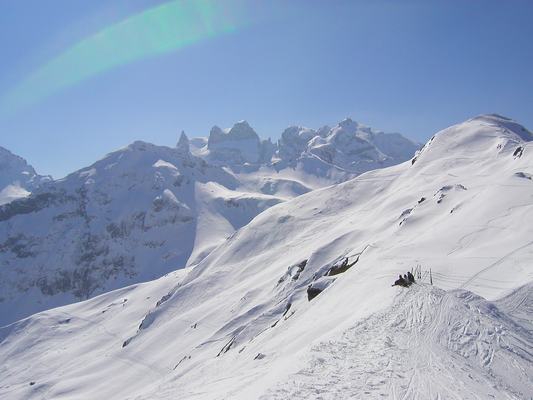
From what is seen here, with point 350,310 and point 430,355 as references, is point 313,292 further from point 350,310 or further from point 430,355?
point 430,355

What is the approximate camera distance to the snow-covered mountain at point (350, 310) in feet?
43.9

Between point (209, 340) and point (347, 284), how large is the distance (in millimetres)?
38656

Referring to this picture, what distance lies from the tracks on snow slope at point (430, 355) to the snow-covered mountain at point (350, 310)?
0.18 ft

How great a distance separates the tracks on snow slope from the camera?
11625mm

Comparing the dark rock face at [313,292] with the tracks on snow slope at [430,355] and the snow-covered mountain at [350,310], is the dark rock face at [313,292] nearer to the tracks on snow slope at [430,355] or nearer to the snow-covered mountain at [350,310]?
the snow-covered mountain at [350,310]

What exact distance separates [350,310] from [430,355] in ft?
25.7

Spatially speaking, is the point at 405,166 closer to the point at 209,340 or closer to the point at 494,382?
the point at 209,340

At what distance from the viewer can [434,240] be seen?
33.9 m

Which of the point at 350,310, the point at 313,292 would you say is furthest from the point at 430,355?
the point at 313,292

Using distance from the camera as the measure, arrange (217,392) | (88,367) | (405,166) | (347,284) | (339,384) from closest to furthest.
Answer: (339,384), (217,392), (347,284), (88,367), (405,166)

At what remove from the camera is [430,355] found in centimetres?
1373

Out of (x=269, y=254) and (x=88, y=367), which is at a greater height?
(x=269, y=254)

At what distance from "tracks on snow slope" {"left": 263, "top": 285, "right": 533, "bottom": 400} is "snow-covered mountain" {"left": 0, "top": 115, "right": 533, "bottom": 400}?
2.2 inches

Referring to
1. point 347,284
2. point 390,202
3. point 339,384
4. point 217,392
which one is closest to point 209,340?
point 347,284
